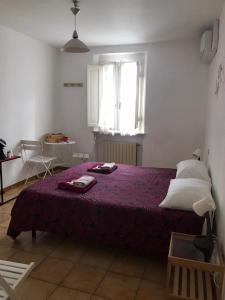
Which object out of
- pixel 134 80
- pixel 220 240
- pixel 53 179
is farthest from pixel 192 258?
pixel 134 80

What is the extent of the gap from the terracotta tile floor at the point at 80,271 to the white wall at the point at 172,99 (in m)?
2.53

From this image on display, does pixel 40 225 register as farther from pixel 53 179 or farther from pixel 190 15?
pixel 190 15

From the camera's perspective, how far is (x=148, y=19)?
319 cm

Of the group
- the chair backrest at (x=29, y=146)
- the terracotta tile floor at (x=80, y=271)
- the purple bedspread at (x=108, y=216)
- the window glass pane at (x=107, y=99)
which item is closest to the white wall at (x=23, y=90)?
the chair backrest at (x=29, y=146)

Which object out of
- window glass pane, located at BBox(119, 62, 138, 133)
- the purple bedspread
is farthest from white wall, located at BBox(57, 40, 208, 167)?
the purple bedspread

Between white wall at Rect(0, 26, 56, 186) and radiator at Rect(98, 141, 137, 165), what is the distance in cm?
117

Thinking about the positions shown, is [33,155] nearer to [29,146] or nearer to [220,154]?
[29,146]

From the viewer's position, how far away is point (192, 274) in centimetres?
166

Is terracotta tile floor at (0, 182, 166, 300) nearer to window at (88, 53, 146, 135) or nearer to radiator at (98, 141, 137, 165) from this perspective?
radiator at (98, 141, 137, 165)

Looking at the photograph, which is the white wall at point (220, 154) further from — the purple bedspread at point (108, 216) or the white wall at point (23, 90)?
the white wall at point (23, 90)

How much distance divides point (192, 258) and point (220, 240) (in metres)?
0.27

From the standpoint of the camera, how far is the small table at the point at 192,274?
1.48m

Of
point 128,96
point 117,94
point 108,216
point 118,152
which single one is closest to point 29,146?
point 118,152

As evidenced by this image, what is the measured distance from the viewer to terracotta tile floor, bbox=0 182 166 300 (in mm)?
1876
